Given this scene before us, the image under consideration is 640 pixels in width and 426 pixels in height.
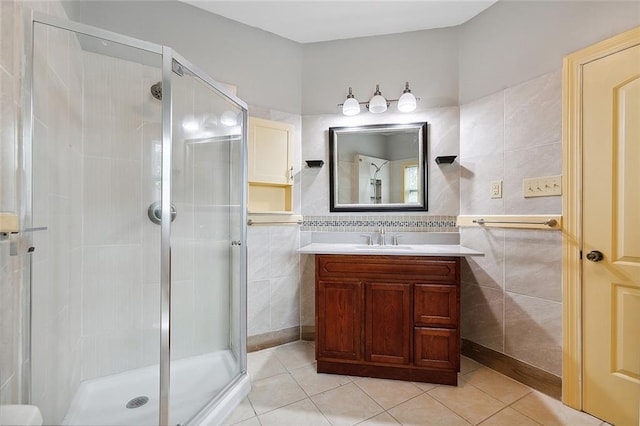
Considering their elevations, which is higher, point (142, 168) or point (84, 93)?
point (84, 93)

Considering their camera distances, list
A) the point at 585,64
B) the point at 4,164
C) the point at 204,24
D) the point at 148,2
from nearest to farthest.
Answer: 1. the point at 4,164
2. the point at 585,64
3. the point at 148,2
4. the point at 204,24

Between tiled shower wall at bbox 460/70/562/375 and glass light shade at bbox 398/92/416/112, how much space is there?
38 centimetres

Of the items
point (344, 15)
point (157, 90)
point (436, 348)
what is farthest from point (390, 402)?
point (344, 15)

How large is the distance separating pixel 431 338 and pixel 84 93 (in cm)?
233

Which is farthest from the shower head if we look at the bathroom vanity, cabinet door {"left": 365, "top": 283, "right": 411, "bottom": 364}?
cabinet door {"left": 365, "top": 283, "right": 411, "bottom": 364}

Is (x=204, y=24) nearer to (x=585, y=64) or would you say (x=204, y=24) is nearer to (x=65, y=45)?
(x=65, y=45)

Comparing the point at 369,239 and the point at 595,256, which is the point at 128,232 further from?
the point at 595,256

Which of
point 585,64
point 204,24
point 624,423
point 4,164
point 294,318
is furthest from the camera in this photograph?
point 294,318

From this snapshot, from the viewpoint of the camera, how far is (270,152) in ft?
7.26

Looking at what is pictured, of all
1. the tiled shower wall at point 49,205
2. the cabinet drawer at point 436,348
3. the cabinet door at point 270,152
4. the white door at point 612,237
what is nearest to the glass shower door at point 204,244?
the cabinet door at point 270,152

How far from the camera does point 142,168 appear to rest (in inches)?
57.8

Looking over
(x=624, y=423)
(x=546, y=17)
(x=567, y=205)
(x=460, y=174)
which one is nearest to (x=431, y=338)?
(x=624, y=423)

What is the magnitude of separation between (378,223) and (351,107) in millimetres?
952

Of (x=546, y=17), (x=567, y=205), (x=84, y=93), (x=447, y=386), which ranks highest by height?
(x=546, y=17)
